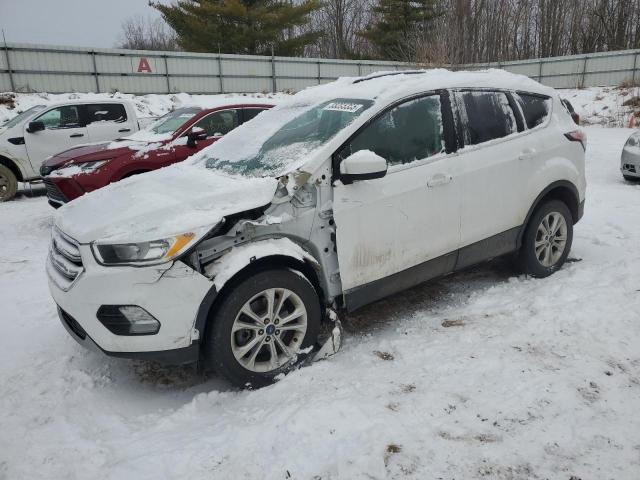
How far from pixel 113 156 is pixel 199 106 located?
165 cm

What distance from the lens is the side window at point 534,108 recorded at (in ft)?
13.6

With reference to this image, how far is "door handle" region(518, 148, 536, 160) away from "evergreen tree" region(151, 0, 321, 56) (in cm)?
2391

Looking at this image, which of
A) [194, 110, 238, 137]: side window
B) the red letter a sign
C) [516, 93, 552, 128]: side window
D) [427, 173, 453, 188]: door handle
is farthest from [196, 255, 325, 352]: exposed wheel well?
the red letter a sign

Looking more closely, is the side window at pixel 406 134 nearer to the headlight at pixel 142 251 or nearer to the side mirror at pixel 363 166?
the side mirror at pixel 363 166

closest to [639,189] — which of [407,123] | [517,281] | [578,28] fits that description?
[517,281]

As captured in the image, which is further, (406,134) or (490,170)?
(490,170)

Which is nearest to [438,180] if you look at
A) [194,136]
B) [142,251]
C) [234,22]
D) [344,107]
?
[344,107]

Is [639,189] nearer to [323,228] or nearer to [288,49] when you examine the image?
→ [323,228]

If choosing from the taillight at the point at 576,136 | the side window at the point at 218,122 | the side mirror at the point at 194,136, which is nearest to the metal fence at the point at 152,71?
the side window at the point at 218,122

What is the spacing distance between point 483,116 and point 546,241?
1358 mm

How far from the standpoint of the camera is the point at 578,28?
3106 cm

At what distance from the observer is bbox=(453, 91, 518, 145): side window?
372 centimetres

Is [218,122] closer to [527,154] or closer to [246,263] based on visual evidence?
[527,154]

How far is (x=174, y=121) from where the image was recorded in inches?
290
